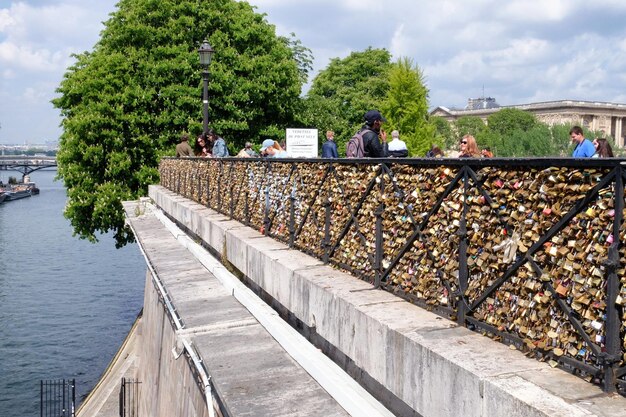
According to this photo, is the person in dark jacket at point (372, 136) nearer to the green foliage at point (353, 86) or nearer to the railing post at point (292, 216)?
the railing post at point (292, 216)

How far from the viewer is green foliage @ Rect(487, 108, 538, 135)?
340 ft

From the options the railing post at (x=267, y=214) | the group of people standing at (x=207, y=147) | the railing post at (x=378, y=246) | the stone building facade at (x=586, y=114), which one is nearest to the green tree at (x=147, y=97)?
the group of people standing at (x=207, y=147)

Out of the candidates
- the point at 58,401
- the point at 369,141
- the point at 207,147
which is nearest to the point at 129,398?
the point at 207,147

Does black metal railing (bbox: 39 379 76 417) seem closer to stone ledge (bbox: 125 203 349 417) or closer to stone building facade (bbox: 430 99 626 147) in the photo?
stone ledge (bbox: 125 203 349 417)

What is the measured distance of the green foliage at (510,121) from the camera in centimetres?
10359

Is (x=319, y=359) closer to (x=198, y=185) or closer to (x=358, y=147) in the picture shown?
(x=358, y=147)

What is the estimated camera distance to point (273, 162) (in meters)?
9.47

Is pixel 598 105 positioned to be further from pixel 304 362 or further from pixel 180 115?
pixel 304 362

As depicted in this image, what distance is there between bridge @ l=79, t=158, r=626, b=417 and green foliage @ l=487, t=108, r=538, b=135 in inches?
3930

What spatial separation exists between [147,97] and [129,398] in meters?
14.9

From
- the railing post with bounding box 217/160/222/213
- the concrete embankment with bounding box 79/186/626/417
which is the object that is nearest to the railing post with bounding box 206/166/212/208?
the railing post with bounding box 217/160/222/213

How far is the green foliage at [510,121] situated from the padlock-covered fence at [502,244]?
101m

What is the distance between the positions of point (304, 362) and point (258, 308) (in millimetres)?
1704

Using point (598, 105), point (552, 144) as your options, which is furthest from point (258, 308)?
point (598, 105)
